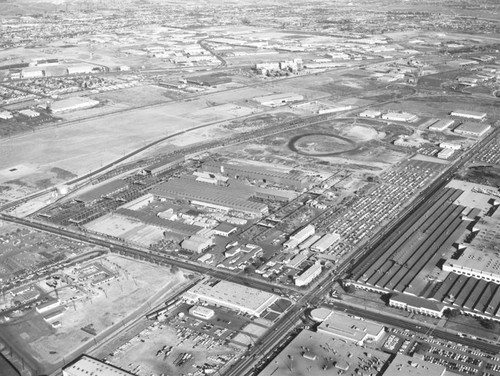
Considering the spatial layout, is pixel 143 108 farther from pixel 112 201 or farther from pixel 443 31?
pixel 443 31

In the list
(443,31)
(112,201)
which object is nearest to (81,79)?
(112,201)

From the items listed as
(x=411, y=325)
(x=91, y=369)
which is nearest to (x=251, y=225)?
(x=411, y=325)

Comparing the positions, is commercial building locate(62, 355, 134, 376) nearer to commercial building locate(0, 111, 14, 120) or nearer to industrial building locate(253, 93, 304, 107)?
commercial building locate(0, 111, 14, 120)

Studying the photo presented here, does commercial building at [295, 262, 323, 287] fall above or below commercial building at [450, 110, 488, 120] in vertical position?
below

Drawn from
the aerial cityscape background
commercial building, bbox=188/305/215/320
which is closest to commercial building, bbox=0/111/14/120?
the aerial cityscape background

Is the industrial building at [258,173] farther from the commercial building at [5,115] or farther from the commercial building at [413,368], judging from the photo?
the commercial building at [5,115]

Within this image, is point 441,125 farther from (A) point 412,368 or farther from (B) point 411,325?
(A) point 412,368
